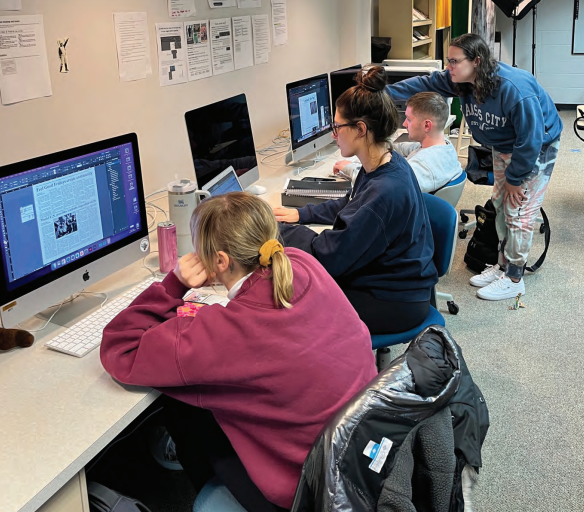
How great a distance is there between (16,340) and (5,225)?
30 centimetres

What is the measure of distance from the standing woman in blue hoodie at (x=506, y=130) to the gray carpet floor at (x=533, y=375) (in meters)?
0.21

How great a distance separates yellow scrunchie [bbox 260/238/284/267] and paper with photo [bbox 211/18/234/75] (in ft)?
6.84

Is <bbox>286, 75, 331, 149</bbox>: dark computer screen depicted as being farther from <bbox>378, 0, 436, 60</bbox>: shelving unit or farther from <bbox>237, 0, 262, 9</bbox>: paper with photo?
<bbox>378, 0, 436, 60</bbox>: shelving unit

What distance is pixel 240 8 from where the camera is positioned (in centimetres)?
343

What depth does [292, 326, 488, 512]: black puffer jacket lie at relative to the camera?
116cm

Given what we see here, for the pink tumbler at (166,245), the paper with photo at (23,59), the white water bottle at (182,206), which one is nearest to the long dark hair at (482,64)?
the white water bottle at (182,206)

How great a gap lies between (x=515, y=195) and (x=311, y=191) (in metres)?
1.24

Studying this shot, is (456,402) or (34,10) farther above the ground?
(34,10)

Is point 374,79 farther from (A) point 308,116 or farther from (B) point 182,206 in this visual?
(A) point 308,116

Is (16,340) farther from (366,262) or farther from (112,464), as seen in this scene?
(366,262)


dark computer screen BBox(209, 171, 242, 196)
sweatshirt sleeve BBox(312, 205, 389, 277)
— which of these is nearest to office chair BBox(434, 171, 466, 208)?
dark computer screen BBox(209, 171, 242, 196)

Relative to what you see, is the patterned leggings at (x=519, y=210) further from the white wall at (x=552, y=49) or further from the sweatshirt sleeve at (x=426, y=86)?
the white wall at (x=552, y=49)

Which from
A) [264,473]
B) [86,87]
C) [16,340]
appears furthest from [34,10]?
[264,473]

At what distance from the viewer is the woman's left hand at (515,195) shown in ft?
11.3
